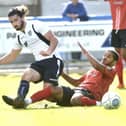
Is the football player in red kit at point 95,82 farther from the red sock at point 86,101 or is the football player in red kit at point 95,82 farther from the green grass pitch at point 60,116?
the green grass pitch at point 60,116

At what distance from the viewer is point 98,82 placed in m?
8.75

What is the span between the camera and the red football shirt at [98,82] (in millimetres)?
8742

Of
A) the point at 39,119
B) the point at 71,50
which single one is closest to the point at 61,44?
the point at 71,50

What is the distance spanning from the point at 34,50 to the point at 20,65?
6.07 metres

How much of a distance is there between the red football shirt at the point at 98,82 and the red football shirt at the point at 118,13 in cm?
270

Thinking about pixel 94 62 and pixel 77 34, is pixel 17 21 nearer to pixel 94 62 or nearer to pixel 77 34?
pixel 94 62

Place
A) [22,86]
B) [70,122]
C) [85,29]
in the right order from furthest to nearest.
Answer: [85,29] < [22,86] < [70,122]

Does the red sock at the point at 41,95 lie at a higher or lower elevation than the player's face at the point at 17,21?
lower

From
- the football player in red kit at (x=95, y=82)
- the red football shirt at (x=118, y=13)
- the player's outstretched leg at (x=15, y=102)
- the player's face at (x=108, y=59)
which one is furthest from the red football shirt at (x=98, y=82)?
the red football shirt at (x=118, y=13)

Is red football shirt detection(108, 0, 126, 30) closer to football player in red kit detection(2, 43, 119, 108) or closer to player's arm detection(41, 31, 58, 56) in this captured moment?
football player in red kit detection(2, 43, 119, 108)

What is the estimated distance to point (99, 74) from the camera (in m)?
8.83

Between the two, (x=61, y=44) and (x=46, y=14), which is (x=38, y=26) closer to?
(x=61, y=44)

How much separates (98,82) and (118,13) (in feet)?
9.81

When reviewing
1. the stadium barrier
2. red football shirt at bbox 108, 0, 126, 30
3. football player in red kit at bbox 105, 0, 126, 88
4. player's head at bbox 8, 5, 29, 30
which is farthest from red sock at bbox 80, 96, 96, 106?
the stadium barrier
